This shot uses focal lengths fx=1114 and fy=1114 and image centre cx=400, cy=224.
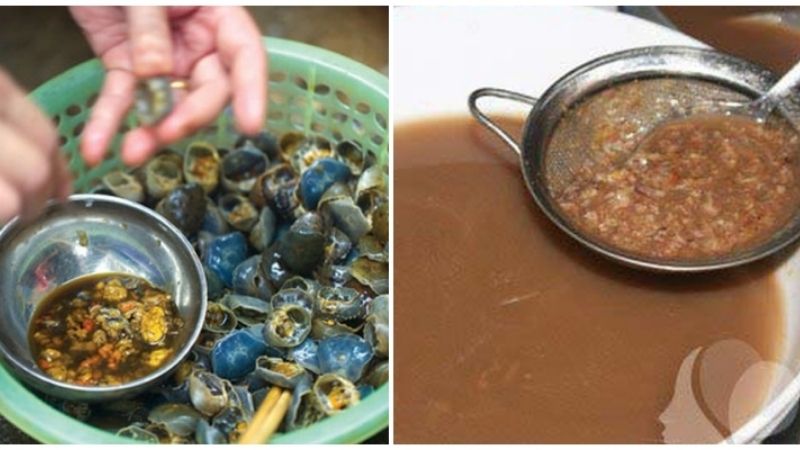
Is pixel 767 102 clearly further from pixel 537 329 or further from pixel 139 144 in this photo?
pixel 139 144

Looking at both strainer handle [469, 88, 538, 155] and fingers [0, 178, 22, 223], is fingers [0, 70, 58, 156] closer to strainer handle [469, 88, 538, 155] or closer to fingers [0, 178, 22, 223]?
fingers [0, 178, 22, 223]

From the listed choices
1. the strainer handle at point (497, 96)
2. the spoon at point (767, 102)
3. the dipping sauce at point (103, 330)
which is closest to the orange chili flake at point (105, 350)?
the dipping sauce at point (103, 330)

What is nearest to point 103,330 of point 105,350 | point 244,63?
point 105,350

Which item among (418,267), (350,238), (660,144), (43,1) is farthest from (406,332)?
(43,1)

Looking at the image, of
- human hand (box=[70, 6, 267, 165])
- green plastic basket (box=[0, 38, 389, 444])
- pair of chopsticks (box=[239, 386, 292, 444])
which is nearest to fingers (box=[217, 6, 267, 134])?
human hand (box=[70, 6, 267, 165])

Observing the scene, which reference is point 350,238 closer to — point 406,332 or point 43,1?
point 406,332

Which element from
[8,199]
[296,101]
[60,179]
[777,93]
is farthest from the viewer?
[296,101]
